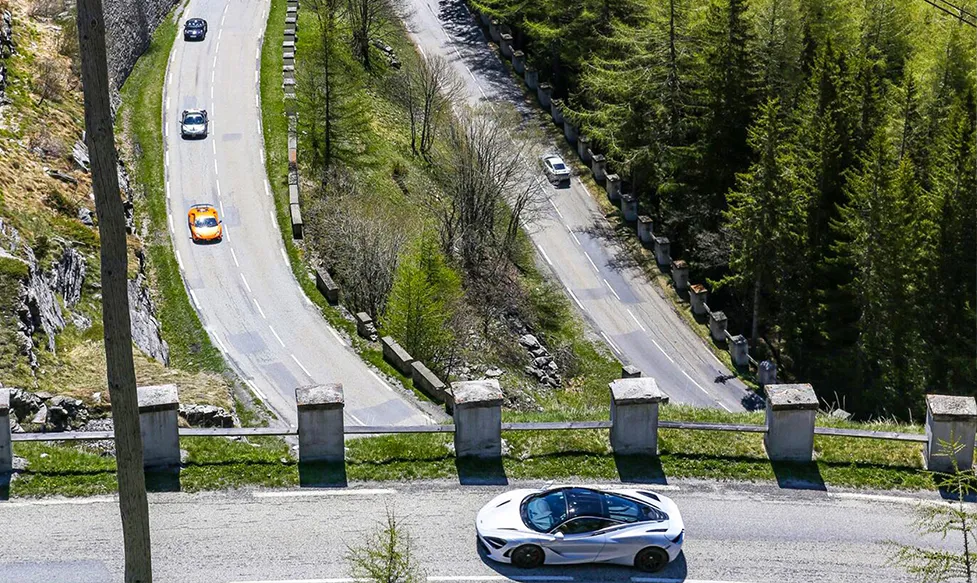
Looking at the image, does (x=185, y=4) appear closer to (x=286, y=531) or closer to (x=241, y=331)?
(x=241, y=331)

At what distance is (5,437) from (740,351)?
43023 mm

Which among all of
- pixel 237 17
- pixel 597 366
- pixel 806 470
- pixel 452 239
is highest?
pixel 806 470

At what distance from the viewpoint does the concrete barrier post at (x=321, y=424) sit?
24062 millimetres

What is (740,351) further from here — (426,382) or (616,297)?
(426,382)

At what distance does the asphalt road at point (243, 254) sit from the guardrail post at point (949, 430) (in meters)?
21.0

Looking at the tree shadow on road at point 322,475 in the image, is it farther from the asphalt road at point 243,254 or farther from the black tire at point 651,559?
the asphalt road at point 243,254

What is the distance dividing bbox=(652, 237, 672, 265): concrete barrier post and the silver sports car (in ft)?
151

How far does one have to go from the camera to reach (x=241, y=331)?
5247 cm

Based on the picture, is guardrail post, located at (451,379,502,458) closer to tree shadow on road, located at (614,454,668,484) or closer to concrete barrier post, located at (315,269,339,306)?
tree shadow on road, located at (614,454,668,484)

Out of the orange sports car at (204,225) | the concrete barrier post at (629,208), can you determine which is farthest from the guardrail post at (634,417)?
the concrete barrier post at (629,208)

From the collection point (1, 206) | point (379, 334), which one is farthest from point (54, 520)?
point (379, 334)

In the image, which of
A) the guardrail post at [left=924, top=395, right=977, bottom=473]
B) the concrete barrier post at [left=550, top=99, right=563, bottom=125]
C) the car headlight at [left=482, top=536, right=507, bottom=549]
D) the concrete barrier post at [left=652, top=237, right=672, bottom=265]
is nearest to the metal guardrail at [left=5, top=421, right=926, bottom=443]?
the guardrail post at [left=924, top=395, right=977, bottom=473]

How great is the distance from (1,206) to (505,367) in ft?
76.3

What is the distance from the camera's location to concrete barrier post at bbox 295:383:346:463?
24.1 metres
